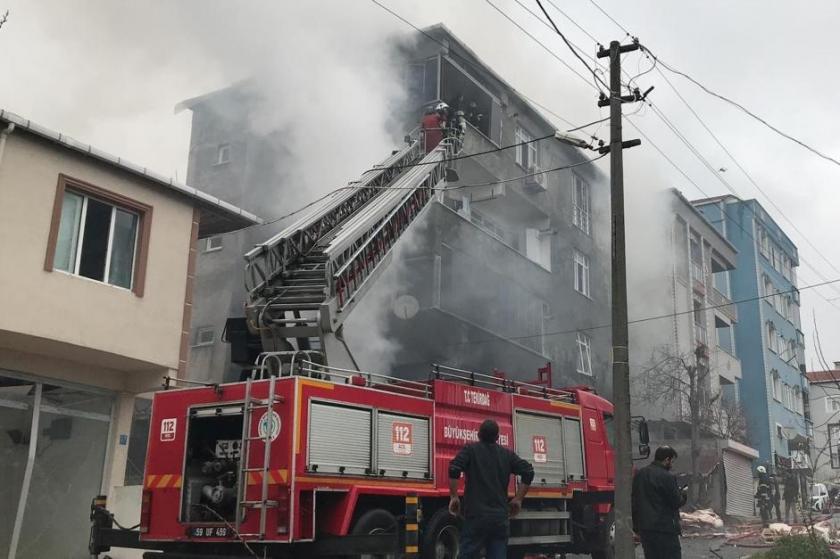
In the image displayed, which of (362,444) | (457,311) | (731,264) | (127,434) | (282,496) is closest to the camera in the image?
(282,496)

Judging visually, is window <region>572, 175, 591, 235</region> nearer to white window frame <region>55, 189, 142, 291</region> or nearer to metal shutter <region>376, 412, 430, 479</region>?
white window frame <region>55, 189, 142, 291</region>

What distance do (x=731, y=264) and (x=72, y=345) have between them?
38562 mm

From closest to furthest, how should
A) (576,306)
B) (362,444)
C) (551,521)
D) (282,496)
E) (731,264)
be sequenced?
1. (282,496)
2. (362,444)
3. (551,521)
4. (576,306)
5. (731,264)

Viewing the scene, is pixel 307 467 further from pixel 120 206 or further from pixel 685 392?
pixel 685 392

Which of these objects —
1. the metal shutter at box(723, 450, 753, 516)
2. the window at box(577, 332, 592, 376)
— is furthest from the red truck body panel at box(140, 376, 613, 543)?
the metal shutter at box(723, 450, 753, 516)

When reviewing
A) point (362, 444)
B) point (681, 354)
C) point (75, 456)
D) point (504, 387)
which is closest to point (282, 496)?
point (362, 444)

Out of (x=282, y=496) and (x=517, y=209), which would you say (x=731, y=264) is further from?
(x=282, y=496)

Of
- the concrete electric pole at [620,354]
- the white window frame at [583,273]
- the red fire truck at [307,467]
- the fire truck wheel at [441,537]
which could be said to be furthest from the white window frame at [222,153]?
the fire truck wheel at [441,537]

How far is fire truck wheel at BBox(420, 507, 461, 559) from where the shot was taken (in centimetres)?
842

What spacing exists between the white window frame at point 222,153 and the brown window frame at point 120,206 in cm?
1041

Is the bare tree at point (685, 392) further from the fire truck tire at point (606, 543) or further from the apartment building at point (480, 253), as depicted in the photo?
the fire truck tire at point (606, 543)

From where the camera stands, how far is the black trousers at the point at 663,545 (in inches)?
284

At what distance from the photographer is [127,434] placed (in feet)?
40.1

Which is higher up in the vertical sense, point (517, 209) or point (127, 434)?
point (517, 209)
